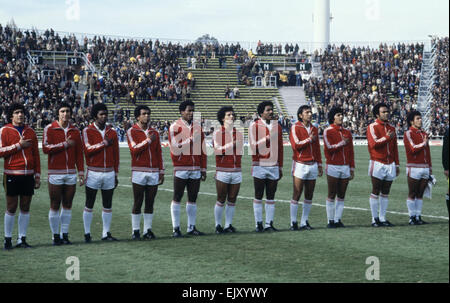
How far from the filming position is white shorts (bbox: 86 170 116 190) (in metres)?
10.4

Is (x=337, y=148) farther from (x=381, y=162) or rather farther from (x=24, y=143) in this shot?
(x=24, y=143)

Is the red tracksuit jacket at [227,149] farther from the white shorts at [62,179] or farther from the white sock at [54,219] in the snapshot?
the white sock at [54,219]

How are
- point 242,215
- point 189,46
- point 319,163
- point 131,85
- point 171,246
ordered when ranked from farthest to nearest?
point 189,46 → point 131,85 → point 242,215 → point 319,163 → point 171,246

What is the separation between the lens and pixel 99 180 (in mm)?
10398

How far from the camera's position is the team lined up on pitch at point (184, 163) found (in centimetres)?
1005

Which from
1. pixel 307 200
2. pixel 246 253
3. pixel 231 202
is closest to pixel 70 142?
pixel 231 202

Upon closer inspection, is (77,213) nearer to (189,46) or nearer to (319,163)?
(319,163)

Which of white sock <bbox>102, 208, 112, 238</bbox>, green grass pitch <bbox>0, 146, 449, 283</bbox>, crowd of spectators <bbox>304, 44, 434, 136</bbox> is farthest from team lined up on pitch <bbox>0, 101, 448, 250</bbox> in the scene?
crowd of spectators <bbox>304, 44, 434, 136</bbox>

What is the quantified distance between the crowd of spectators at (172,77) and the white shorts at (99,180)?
30906 mm

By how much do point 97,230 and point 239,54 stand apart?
157 feet

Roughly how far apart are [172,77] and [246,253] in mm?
43061

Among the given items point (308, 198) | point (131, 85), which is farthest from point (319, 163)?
point (131, 85)

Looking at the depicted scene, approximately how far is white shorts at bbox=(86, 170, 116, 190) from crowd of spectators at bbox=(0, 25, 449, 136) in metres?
30.9

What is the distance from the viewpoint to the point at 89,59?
161 feet
